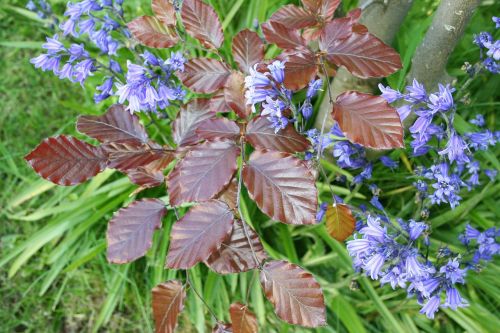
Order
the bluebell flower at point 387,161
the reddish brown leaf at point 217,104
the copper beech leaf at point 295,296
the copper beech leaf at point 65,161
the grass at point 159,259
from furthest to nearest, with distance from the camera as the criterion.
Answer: the grass at point 159,259 < the bluebell flower at point 387,161 < the reddish brown leaf at point 217,104 < the copper beech leaf at point 65,161 < the copper beech leaf at point 295,296

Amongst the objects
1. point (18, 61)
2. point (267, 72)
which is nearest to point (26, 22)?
point (18, 61)

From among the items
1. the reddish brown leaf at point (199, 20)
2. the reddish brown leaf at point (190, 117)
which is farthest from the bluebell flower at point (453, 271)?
the reddish brown leaf at point (199, 20)

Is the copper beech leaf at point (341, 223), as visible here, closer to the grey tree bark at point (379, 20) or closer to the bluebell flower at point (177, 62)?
the grey tree bark at point (379, 20)

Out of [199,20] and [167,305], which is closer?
[167,305]

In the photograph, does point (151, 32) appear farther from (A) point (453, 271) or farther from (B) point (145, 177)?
(A) point (453, 271)

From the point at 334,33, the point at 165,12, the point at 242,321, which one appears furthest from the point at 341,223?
the point at 165,12

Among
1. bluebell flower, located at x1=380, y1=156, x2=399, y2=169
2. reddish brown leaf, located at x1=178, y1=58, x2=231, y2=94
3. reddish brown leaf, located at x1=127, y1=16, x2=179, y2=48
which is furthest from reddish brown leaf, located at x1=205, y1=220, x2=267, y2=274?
bluebell flower, located at x1=380, y1=156, x2=399, y2=169

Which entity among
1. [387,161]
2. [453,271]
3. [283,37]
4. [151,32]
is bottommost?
[453,271]

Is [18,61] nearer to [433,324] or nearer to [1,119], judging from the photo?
[1,119]
